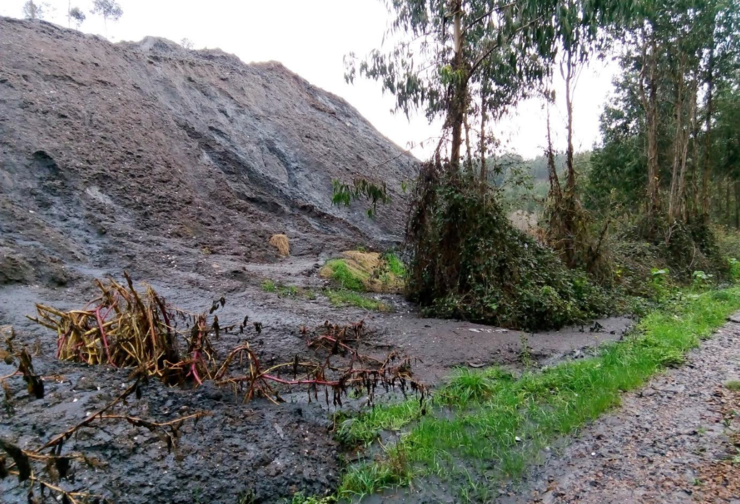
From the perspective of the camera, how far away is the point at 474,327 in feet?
26.6

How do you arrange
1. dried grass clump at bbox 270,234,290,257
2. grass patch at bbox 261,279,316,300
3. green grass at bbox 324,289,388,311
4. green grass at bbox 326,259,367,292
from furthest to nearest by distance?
dried grass clump at bbox 270,234,290,257 → green grass at bbox 326,259,367,292 → green grass at bbox 324,289,388,311 → grass patch at bbox 261,279,316,300

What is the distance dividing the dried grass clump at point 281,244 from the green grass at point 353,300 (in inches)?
120

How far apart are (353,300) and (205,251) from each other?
133 inches

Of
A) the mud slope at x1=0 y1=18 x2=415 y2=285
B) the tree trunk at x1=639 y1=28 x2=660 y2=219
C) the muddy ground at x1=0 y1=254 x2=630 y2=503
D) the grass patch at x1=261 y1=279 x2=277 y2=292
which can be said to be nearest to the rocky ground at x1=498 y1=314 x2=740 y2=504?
the muddy ground at x1=0 y1=254 x2=630 y2=503

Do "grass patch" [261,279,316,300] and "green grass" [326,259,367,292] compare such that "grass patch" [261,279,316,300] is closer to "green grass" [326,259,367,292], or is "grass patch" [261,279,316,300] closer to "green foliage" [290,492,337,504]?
"green grass" [326,259,367,292]

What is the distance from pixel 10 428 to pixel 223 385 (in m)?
1.46

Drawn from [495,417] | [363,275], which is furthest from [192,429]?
[363,275]

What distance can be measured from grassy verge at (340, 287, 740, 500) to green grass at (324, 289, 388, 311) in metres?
3.24

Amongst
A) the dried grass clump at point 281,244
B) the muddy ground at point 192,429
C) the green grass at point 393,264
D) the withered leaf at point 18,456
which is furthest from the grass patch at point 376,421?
the dried grass clump at point 281,244

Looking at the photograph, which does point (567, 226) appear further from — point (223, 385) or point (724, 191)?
point (724, 191)

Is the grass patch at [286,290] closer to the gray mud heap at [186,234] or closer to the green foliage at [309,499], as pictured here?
the gray mud heap at [186,234]

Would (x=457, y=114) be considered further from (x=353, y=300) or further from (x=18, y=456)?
(x=18, y=456)

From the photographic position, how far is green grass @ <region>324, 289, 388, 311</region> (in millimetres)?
8930

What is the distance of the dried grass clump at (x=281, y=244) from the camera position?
40.6 ft
